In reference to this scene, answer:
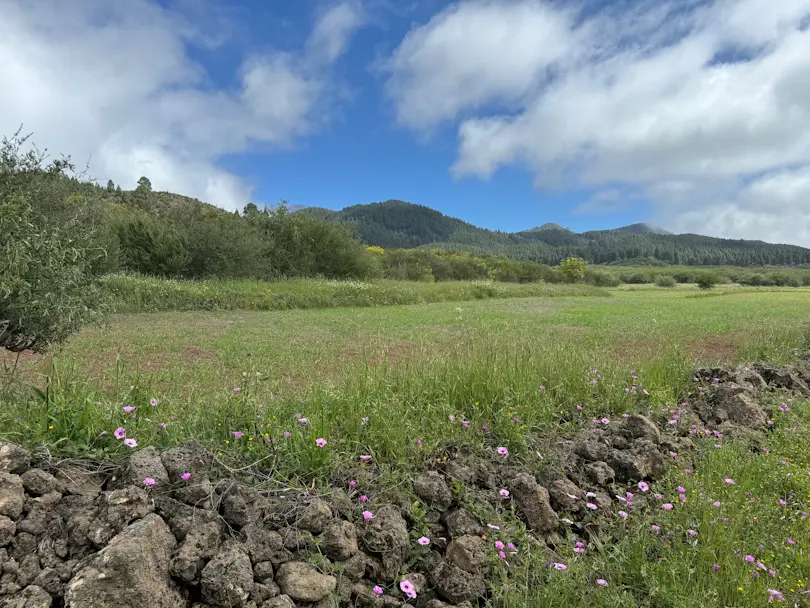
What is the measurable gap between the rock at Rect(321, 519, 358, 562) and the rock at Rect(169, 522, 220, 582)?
547mm

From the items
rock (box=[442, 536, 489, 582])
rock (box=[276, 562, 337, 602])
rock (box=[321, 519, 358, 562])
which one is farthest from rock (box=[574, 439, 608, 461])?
rock (box=[276, 562, 337, 602])

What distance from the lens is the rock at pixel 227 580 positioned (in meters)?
2.15

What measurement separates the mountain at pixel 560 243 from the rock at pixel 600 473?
118m

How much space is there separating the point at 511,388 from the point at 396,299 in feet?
67.7

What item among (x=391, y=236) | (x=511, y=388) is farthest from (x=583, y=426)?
(x=391, y=236)

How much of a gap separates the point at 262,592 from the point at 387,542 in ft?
2.32

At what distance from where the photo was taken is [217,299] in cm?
1900

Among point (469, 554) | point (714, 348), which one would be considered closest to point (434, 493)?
point (469, 554)

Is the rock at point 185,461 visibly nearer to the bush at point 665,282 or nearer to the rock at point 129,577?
the rock at point 129,577

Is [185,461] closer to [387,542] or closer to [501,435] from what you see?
[387,542]

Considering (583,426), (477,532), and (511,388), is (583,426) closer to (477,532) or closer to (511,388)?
(511,388)

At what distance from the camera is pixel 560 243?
188750 millimetres

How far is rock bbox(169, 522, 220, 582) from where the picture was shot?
219 centimetres

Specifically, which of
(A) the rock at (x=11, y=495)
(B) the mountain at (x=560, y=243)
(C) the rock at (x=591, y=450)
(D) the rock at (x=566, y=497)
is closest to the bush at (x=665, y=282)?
(B) the mountain at (x=560, y=243)
